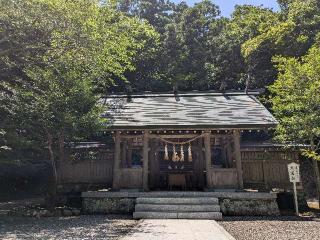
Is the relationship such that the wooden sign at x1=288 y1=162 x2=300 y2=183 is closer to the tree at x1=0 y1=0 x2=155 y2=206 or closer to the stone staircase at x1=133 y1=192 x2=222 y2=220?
the stone staircase at x1=133 y1=192 x2=222 y2=220

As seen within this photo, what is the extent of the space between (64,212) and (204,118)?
23.8ft

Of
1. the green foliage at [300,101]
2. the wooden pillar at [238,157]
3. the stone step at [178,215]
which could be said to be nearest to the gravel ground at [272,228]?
the stone step at [178,215]

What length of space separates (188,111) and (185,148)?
3152 millimetres

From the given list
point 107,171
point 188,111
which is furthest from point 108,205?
point 188,111

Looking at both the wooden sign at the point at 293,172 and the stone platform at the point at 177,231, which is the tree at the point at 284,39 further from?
the stone platform at the point at 177,231

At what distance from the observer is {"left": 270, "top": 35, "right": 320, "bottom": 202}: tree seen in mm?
13406

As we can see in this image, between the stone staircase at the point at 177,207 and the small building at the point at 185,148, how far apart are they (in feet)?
4.23

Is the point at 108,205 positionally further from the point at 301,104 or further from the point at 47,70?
the point at 301,104

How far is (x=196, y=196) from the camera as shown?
13.0m

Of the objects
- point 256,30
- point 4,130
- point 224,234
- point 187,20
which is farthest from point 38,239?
point 187,20

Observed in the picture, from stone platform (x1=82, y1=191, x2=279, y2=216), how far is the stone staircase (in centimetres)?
4

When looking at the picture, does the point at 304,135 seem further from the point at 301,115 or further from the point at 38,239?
the point at 38,239

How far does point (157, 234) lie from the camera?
8.38 meters

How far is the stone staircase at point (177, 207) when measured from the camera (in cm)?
1176
